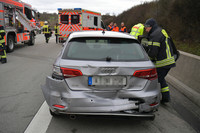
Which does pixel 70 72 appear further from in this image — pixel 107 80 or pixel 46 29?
pixel 46 29

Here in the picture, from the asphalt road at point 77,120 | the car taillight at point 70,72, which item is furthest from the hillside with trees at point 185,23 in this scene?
the car taillight at point 70,72

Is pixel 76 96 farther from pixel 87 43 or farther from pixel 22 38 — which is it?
pixel 22 38

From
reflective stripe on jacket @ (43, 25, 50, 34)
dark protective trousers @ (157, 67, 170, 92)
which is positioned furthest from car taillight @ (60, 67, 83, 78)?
reflective stripe on jacket @ (43, 25, 50, 34)

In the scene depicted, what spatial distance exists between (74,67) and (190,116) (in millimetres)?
2480

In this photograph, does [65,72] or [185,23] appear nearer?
[65,72]

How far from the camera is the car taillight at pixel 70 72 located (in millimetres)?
3025

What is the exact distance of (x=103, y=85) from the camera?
3053mm

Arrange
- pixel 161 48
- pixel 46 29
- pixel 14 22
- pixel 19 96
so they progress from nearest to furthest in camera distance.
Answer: pixel 161 48
pixel 19 96
pixel 14 22
pixel 46 29

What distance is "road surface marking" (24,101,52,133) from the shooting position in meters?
3.30

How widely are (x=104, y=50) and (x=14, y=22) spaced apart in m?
11.8

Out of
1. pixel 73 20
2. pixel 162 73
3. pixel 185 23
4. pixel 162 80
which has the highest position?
pixel 73 20

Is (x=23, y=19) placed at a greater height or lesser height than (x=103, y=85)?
greater

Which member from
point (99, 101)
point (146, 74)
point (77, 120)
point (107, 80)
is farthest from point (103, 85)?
point (77, 120)

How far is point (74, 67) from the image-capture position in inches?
119
